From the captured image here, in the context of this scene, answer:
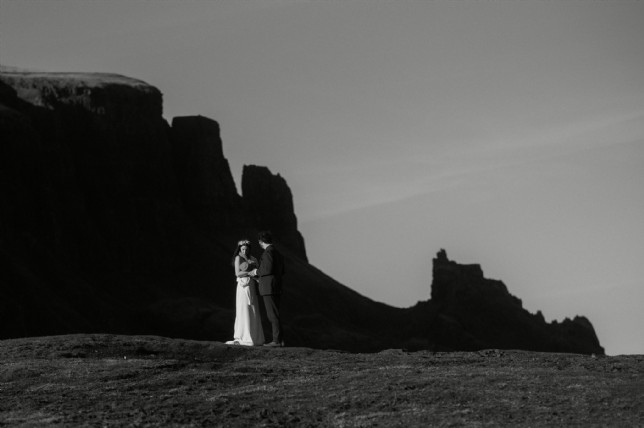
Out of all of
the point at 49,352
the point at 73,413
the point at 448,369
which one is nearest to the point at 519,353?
the point at 448,369

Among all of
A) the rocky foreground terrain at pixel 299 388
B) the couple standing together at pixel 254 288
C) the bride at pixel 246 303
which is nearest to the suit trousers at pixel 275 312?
the couple standing together at pixel 254 288

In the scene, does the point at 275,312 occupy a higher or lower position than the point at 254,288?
lower

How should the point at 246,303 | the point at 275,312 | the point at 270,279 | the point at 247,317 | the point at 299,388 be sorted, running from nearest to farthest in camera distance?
the point at 299,388 < the point at 275,312 < the point at 270,279 < the point at 247,317 < the point at 246,303

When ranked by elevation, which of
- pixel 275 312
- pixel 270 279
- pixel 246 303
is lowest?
pixel 275 312

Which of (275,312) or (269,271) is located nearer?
(275,312)

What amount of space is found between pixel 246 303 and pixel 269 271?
259 cm

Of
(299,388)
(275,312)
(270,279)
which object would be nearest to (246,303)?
(270,279)

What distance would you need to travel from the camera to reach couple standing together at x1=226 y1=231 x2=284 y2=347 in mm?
47781

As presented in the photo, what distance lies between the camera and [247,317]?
49750mm

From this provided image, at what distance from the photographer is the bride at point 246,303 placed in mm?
49688

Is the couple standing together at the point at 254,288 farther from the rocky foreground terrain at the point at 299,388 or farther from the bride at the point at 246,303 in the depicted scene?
the rocky foreground terrain at the point at 299,388

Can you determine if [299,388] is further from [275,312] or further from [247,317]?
[247,317]

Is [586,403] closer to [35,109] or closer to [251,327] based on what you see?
[251,327]

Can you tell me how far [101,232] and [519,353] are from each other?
156 m
